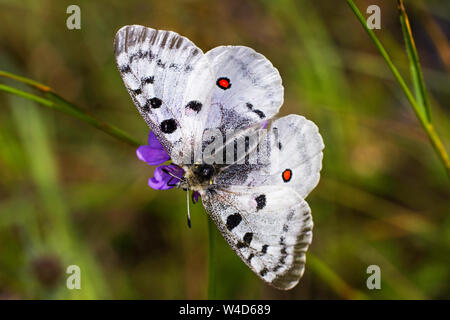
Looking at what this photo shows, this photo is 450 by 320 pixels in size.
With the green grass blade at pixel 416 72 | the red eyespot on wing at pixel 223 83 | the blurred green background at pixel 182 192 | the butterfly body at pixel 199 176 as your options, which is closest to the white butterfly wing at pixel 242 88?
the red eyespot on wing at pixel 223 83

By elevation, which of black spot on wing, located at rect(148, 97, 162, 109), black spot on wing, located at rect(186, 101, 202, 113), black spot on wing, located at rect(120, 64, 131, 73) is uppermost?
black spot on wing, located at rect(120, 64, 131, 73)

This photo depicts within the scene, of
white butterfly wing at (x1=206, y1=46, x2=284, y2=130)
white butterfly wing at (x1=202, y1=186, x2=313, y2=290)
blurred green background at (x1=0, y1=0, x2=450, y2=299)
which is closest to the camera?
white butterfly wing at (x1=202, y1=186, x2=313, y2=290)

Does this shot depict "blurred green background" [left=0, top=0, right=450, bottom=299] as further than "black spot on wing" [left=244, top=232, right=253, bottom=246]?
Yes

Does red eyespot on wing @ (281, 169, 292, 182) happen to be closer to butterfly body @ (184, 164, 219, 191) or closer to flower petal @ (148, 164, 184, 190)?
butterfly body @ (184, 164, 219, 191)

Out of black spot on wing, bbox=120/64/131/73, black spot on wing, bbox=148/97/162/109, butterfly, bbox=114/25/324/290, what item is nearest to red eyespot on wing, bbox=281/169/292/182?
butterfly, bbox=114/25/324/290

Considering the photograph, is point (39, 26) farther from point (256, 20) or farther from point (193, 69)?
point (193, 69)

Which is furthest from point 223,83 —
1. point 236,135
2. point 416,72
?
point 416,72

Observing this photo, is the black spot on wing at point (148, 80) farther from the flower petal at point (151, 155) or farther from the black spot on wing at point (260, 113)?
the black spot on wing at point (260, 113)

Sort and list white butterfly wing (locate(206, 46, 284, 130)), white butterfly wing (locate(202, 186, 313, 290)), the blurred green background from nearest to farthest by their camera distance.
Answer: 1. white butterfly wing (locate(202, 186, 313, 290))
2. white butterfly wing (locate(206, 46, 284, 130))
3. the blurred green background
